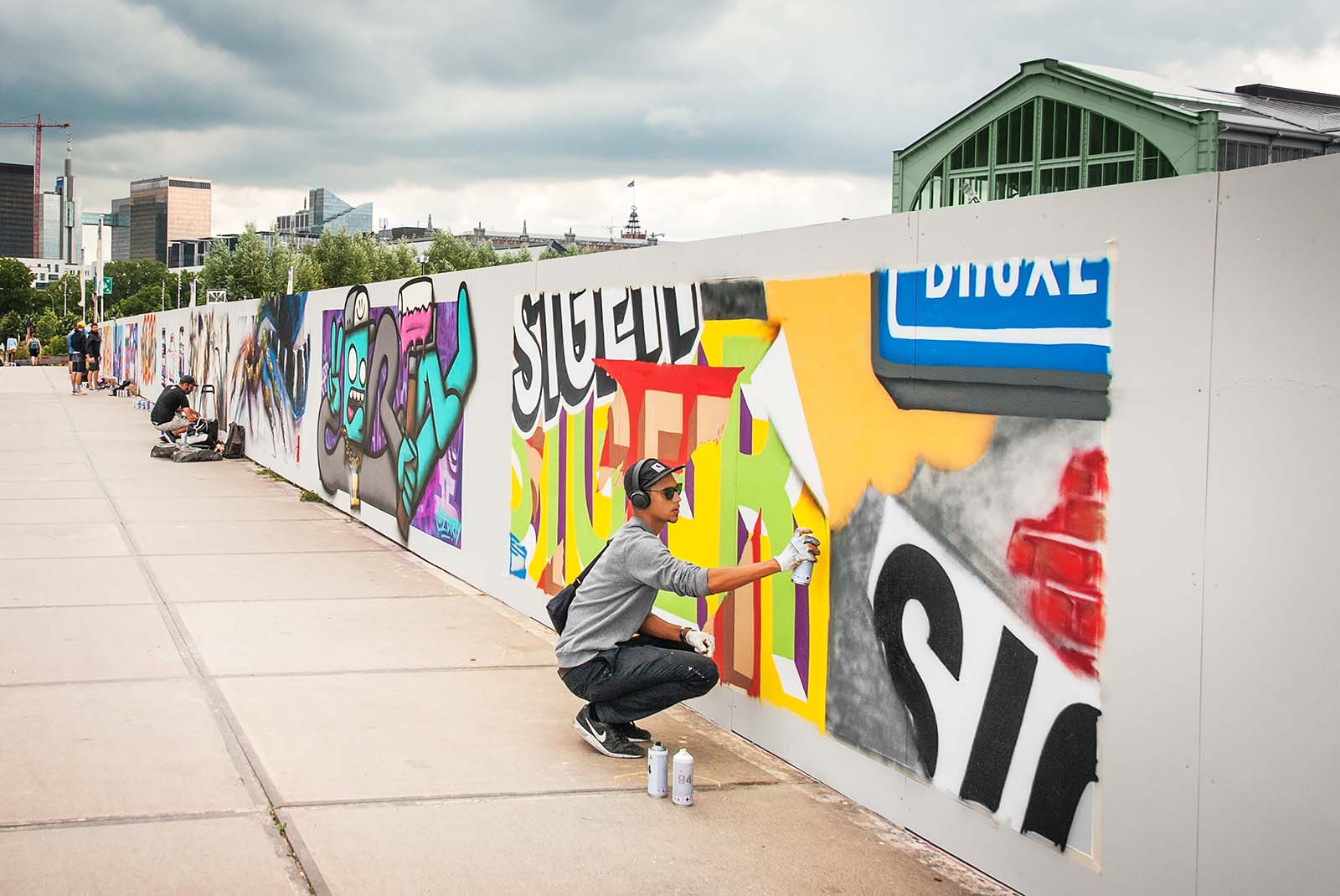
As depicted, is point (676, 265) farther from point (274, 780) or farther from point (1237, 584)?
point (1237, 584)

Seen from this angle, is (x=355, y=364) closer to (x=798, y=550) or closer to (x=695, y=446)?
(x=695, y=446)

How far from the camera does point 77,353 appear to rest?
114ft

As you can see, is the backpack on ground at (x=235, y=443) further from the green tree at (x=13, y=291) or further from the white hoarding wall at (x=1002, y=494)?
the green tree at (x=13, y=291)

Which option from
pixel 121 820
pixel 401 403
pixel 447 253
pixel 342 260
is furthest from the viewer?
pixel 447 253

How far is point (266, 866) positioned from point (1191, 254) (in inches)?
139

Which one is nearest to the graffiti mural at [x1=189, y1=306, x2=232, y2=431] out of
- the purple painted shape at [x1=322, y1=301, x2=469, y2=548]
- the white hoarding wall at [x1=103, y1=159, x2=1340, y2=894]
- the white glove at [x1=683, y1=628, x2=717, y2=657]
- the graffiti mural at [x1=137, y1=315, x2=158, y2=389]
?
the graffiti mural at [x1=137, y1=315, x2=158, y2=389]

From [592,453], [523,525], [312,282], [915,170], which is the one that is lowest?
[523,525]

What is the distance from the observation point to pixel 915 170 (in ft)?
219

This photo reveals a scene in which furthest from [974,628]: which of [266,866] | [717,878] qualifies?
[266,866]

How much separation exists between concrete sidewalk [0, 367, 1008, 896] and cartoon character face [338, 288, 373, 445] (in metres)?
3.10

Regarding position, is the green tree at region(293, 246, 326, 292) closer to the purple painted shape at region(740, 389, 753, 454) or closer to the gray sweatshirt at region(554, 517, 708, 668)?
the purple painted shape at region(740, 389, 753, 454)

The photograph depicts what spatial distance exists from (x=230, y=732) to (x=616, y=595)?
1895 mm

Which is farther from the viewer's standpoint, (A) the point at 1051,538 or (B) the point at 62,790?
(B) the point at 62,790

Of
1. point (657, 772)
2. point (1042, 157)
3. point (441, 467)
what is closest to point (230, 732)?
point (657, 772)
